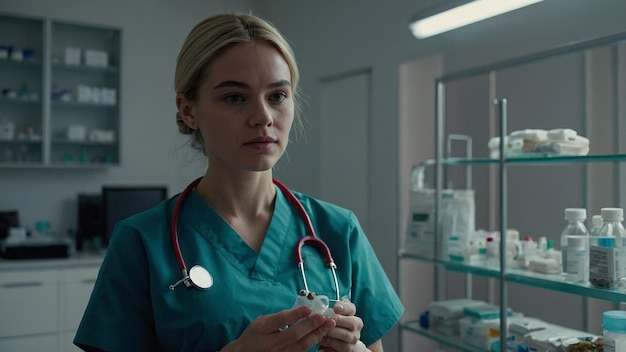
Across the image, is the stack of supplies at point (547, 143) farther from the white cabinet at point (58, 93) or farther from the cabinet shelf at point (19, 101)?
the cabinet shelf at point (19, 101)

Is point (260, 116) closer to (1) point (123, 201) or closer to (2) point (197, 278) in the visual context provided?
(2) point (197, 278)

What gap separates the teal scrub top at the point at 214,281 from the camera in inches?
42.0

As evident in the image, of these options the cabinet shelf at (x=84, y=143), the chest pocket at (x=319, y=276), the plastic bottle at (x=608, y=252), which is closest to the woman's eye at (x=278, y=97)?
the chest pocket at (x=319, y=276)

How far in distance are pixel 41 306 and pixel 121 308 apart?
105 inches

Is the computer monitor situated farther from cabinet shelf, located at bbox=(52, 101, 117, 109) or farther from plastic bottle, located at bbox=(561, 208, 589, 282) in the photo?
plastic bottle, located at bbox=(561, 208, 589, 282)

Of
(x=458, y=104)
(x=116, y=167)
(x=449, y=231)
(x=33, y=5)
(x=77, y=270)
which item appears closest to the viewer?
(x=449, y=231)

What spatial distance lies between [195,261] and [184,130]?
1.13 feet

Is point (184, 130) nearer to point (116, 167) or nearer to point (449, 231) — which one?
point (449, 231)

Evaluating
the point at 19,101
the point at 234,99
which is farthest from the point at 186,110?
the point at 19,101

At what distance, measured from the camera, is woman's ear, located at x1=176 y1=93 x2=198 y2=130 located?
3.89ft

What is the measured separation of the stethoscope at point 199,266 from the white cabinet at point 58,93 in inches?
119

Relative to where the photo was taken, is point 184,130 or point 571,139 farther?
point 571,139

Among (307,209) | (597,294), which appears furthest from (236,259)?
(597,294)

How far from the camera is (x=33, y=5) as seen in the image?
12.8 feet
